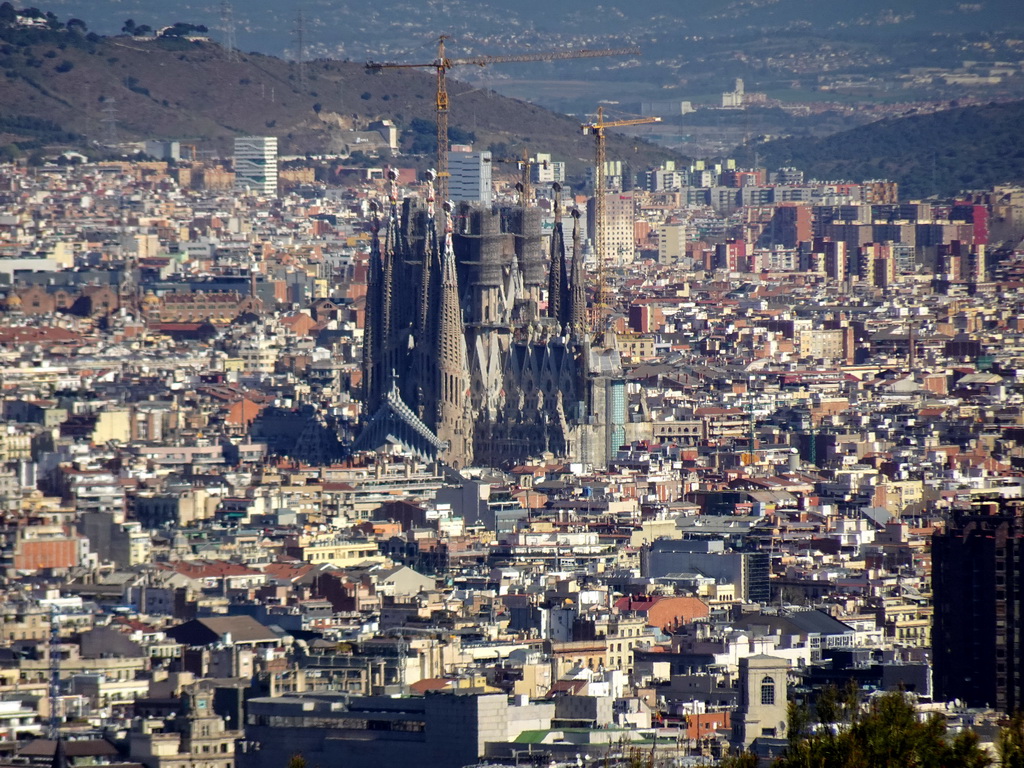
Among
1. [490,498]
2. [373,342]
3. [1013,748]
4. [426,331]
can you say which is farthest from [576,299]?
[1013,748]

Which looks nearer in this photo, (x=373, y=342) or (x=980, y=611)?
(x=980, y=611)

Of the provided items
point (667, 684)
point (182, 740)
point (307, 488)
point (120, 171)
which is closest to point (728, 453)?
point (307, 488)

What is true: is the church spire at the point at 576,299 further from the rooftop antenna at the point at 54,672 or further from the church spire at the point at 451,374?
the rooftop antenna at the point at 54,672

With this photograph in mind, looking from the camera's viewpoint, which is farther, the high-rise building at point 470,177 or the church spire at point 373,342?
the high-rise building at point 470,177

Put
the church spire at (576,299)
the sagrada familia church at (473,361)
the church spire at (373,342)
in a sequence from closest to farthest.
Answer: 1. the sagrada familia church at (473,361)
2. the church spire at (373,342)
3. the church spire at (576,299)

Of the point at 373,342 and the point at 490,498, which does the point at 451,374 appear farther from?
the point at 490,498

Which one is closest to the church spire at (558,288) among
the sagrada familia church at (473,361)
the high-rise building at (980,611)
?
the sagrada familia church at (473,361)

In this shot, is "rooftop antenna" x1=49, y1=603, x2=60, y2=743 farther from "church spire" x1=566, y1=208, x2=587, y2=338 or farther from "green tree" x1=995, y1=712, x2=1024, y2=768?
"church spire" x1=566, y1=208, x2=587, y2=338
